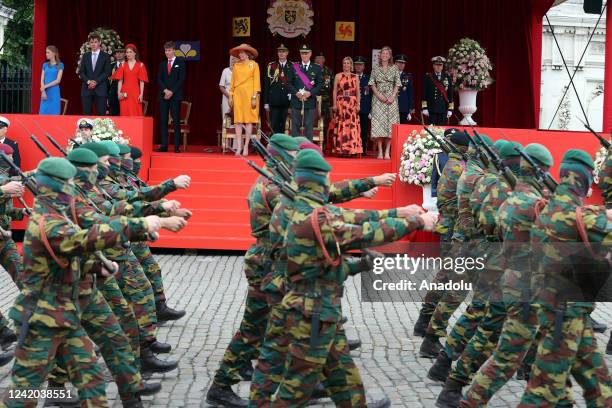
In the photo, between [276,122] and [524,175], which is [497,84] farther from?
[524,175]

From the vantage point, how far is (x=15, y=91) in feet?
83.6

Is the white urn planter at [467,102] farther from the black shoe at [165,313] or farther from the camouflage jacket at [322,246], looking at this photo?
the camouflage jacket at [322,246]

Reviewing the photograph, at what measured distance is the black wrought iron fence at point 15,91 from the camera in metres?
25.3

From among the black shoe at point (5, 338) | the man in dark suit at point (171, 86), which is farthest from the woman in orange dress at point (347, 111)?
the black shoe at point (5, 338)

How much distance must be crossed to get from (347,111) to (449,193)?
8253 mm

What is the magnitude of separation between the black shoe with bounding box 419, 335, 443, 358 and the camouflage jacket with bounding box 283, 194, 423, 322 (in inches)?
141

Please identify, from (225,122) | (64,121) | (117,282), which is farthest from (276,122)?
(117,282)

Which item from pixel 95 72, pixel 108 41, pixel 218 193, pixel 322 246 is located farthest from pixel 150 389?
pixel 108 41

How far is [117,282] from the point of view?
9898 millimetres

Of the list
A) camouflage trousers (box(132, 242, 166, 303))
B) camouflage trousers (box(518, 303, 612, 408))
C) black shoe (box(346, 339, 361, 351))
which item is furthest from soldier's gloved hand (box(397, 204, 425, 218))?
camouflage trousers (box(132, 242, 166, 303))

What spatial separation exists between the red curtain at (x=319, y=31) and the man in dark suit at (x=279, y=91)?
4.61m

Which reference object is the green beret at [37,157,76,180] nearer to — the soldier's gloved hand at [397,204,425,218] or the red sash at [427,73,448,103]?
the soldier's gloved hand at [397,204,425,218]

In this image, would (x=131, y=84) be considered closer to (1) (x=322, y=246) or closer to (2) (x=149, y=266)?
(2) (x=149, y=266)

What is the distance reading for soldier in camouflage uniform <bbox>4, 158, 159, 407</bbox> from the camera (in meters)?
7.07
